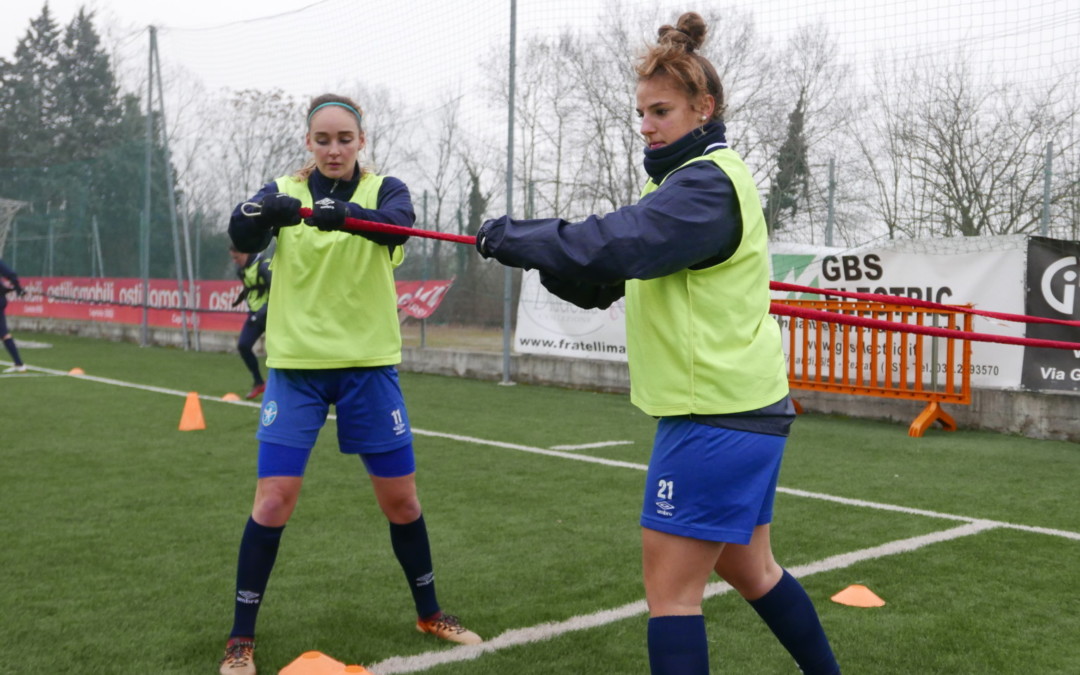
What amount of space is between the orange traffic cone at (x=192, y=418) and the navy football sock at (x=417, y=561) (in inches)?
232

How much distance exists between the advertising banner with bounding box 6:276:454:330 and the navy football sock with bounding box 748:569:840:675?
12618mm

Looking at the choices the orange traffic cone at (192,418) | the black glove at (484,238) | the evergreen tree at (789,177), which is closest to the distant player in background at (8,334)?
the orange traffic cone at (192,418)

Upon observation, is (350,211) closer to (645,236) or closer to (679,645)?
(645,236)

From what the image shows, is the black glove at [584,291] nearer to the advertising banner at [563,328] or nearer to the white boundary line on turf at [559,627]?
the white boundary line on turf at [559,627]

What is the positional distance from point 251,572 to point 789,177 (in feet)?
26.6

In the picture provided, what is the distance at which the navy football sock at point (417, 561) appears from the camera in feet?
12.5

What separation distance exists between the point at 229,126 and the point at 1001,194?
13.8 meters

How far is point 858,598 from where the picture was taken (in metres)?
4.22

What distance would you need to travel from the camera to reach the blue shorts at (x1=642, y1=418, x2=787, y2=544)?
2332 millimetres

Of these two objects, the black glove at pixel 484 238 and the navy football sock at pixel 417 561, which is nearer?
the black glove at pixel 484 238

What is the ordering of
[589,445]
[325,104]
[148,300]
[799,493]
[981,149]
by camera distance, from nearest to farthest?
[325,104] < [799,493] < [589,445] < [981,149] < [148,300]

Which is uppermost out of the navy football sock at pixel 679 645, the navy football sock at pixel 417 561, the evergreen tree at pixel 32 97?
the evergreen tree at pixel 32 97

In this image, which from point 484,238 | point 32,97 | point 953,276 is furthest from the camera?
point 32,97

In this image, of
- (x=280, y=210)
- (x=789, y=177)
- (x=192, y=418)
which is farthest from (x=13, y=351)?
(x=280, y=210)
